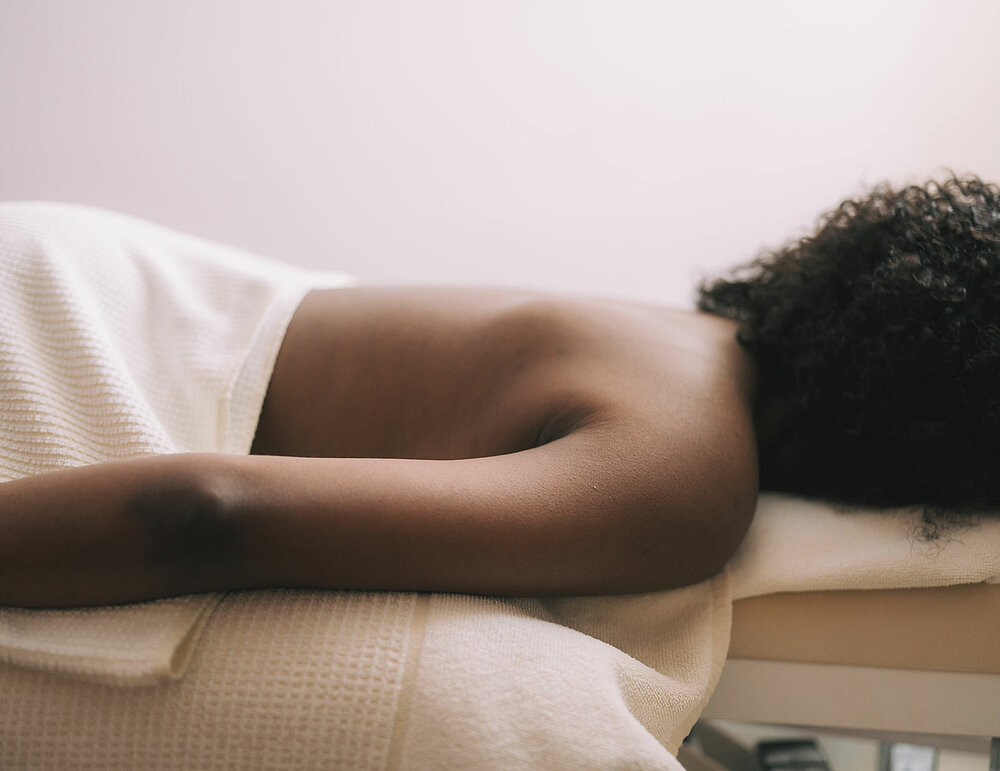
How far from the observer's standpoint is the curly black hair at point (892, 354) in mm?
701

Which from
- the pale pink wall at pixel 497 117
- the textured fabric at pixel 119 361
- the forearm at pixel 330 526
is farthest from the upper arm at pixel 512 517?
the pale pink wall at pixel 497 117

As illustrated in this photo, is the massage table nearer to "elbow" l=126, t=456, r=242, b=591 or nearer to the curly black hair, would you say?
the curly black hair

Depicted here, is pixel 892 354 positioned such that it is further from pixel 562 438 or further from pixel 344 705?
pixel 344 705

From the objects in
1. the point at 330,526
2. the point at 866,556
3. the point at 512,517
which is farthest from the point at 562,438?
the point at 866,556

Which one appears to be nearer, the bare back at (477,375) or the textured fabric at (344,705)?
the textured fabric at (344,705)

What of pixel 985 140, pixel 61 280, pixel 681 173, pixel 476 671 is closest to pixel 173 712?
pixel 476 671

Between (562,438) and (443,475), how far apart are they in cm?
12

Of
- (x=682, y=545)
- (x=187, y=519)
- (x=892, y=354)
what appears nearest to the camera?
(x=187, y=519)

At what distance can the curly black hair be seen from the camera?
70 centimetres

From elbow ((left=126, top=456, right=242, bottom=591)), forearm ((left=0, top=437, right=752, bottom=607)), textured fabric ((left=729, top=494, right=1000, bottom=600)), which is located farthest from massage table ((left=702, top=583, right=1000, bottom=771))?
elbow ((left=126, top=456, right=242, bottom=591))

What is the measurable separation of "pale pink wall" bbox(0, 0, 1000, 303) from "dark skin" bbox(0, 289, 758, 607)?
58 centimetres

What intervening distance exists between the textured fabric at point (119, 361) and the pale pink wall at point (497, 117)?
21.3 inches

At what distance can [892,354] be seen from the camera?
0.72 m

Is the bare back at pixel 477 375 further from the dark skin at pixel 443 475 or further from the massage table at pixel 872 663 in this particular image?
the massage table at pixel 872 663
